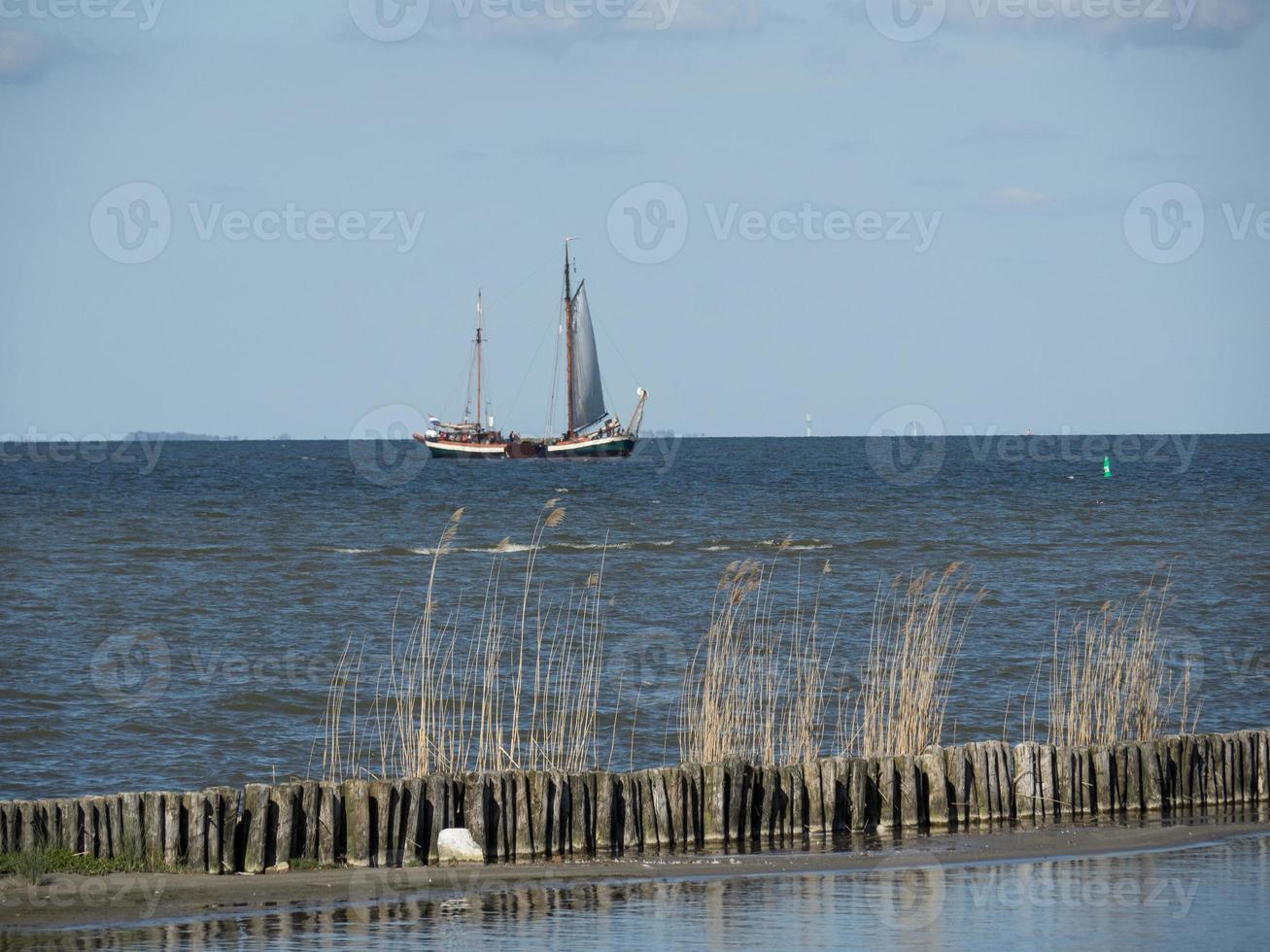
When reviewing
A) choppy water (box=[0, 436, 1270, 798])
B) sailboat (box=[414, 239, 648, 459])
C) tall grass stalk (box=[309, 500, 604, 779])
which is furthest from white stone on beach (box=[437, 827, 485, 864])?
sailboat (box=[414, 239, 648, 459])

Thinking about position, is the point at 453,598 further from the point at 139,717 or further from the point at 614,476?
the point at 614,476

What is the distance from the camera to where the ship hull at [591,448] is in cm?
13000

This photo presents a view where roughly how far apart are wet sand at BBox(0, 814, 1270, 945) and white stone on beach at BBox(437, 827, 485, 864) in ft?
0.47

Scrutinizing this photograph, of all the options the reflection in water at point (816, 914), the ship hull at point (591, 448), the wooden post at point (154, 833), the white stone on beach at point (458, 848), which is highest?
the ship hull at point (591, 448)

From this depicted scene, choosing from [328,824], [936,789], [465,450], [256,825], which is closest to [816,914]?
[936,789]

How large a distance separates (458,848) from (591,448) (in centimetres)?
11934

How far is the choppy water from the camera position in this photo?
62.8 ft

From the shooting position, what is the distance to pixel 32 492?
85.7 meters

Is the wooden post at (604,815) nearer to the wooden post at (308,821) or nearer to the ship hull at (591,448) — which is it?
the wooden post at (308,821)

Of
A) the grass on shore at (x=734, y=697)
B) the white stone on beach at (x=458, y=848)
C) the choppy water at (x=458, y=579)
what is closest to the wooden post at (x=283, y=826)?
the white stone on beach at (x=458, y=848)

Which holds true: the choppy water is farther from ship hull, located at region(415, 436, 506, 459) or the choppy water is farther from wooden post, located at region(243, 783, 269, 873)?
ship hull, located at region(415, 436, 506, 459)

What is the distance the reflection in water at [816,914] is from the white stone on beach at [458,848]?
63 centimetres

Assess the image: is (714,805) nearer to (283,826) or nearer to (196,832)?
(283,826)

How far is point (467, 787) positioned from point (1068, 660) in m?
13.6
